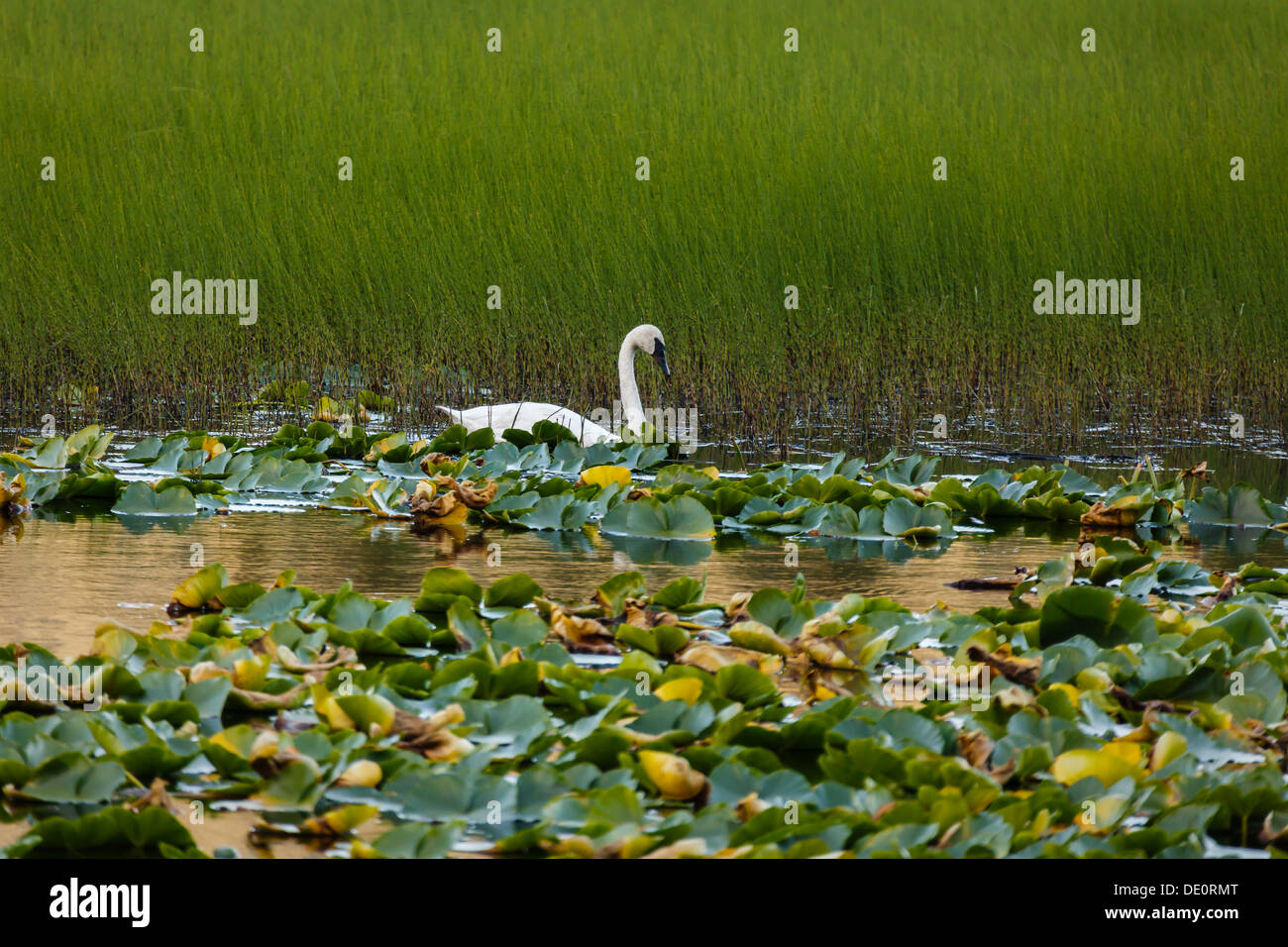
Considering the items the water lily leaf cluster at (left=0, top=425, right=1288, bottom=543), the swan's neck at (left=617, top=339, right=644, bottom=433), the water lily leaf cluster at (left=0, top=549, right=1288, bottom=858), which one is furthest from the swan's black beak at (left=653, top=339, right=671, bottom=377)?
the water lily leaf cluster at (left=0, top=549, right=1288, bottom=858)

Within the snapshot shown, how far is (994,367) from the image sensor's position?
384 inches

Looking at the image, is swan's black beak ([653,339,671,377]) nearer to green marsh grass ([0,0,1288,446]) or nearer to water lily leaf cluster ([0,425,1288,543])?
green marsh grass ([0,0,1288,446])

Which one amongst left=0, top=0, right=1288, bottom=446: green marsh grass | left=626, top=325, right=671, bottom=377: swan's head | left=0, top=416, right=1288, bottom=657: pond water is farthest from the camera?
left=0, top=0, right=1288, bottom=446: green marsh grass

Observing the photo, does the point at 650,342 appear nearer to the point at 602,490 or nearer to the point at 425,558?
the point at 602,490

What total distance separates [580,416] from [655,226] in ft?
9.32

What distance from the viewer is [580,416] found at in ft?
26.6

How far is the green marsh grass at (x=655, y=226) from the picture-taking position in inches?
370

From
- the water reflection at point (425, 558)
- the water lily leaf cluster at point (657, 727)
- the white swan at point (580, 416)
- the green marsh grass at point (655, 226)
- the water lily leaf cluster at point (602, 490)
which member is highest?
the green marsh grass at point (655, 226)

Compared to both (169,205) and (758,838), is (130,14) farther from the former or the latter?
(758,838)

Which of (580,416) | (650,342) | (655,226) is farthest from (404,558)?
(655,226)

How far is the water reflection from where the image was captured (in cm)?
503

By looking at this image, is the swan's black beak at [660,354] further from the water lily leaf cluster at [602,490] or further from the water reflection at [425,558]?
the water reflection at [425,558]

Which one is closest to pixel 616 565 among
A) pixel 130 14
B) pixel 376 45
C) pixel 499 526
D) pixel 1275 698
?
pixel 499 526

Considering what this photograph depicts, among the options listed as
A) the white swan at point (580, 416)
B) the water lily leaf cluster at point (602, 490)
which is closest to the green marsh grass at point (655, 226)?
the white swan at point (580, 416)
